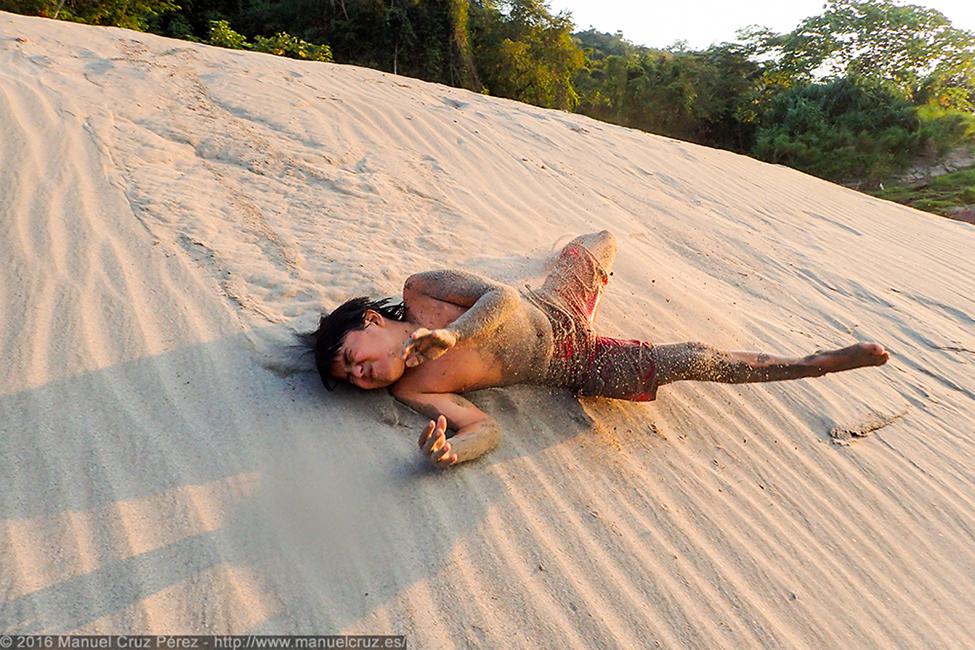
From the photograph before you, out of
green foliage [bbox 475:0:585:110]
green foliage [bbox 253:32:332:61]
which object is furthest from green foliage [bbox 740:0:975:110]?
green foliage [bbox 253:32:332:61]

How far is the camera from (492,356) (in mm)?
2502

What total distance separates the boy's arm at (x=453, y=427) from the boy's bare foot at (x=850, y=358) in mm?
1404

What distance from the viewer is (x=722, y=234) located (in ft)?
17.3

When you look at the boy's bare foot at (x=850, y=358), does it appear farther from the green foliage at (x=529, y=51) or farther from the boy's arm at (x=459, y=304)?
the green foliage at (x=529, y=51)

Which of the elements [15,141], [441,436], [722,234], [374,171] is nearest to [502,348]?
[441,436]

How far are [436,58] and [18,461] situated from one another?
54.9ft

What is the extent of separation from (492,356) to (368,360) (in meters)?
0.48

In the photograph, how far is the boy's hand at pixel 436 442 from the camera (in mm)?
2002

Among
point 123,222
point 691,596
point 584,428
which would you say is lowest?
point 691,596

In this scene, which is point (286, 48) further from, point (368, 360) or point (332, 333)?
point (368, 360)

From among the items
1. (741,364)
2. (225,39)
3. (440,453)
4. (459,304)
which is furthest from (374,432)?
(225,39)

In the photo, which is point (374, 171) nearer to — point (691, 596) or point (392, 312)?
point (392, 312)

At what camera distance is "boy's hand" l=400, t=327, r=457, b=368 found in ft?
6.48

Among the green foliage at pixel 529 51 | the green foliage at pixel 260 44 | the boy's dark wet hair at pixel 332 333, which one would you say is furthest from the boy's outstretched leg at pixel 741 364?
the green foliage at pixel 529 51
